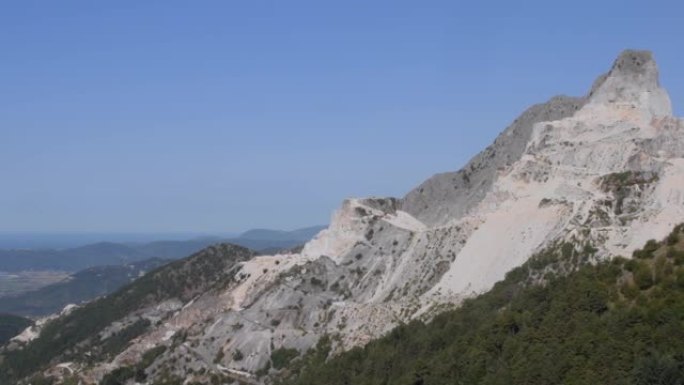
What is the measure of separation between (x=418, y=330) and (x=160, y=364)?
42.2 m

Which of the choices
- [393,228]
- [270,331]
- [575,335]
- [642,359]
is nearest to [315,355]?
[270,331]

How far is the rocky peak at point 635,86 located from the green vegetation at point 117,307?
248 ft

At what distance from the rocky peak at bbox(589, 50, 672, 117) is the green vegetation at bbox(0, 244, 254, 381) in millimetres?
75492

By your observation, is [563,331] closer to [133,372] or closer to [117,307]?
[133,372]

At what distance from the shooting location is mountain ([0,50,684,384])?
7231 centimetres

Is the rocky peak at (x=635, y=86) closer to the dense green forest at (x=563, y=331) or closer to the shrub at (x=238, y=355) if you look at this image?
the dense green forest at (x=563, y=331)

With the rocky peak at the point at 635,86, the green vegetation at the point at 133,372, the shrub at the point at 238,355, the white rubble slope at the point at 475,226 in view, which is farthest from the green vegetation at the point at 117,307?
the rocky peak at the point at 635,86

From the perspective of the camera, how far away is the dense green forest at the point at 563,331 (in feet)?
140

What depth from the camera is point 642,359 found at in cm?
4091

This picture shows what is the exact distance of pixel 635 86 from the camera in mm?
95562

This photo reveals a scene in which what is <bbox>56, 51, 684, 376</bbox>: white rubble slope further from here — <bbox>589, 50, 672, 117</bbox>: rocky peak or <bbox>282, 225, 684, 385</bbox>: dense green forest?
<bbox>282, 225, 684, 385</bbox>: dense green forest

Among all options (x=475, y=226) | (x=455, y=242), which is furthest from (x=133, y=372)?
(x=475, y=226)

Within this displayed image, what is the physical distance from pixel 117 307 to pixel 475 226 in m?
98.1

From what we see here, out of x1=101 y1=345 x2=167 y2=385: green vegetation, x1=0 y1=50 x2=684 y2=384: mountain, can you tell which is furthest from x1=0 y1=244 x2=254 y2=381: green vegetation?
x1=101 y1=345 x2=167 y2=385: green vegetation
